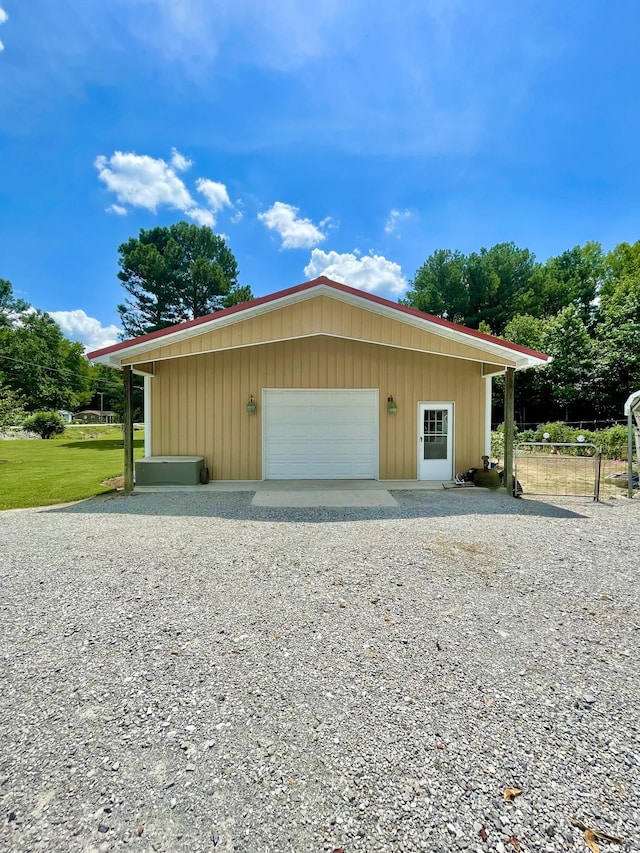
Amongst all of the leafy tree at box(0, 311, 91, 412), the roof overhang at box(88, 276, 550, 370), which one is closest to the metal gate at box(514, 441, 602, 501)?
the roof overhang at box(88, 276, 550, 370)

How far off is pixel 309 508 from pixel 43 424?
25.3 meters

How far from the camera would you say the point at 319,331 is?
679cm

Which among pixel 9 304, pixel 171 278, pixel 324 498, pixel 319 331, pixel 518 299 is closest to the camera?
pixel 319 331

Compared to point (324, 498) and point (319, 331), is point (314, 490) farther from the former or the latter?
point (319, 331)

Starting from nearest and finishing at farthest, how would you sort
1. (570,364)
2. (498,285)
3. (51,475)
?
1. (51,475)
2. (570,364)
3. (498,285)

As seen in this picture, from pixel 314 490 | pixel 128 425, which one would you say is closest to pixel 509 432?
pixel 314 490

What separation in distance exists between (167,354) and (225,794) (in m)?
6.57

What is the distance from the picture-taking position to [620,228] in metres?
24.4

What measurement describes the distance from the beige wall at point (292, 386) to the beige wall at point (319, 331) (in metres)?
1.68

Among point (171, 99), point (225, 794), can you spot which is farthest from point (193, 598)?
point (171, 99)

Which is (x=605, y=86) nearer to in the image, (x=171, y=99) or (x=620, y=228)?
(x=171, y=99)

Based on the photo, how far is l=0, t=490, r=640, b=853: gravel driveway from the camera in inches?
55.0

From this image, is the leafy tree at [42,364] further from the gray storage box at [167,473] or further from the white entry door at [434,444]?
the white entry door at [434,444]

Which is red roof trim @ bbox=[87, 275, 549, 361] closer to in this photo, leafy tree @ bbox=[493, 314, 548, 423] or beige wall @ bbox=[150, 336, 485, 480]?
beige wall @ bbox=[150, 336, 485, 480]
